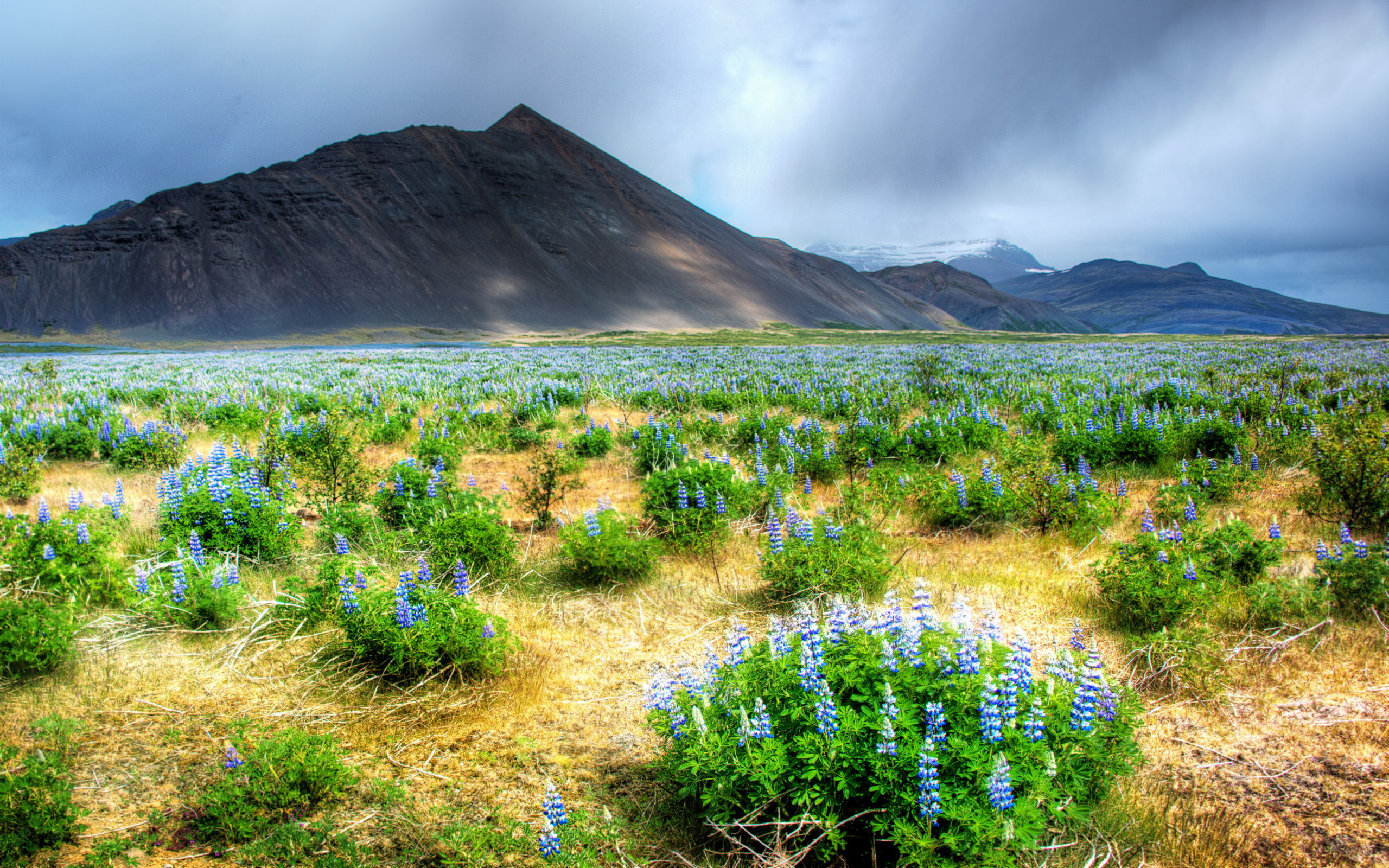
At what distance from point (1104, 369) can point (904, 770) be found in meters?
19.5

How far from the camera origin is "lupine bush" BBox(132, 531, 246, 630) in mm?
4836

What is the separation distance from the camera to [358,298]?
96.2 m

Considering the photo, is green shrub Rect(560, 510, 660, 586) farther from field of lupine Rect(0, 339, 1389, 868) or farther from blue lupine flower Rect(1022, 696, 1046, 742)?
blue lupine flower Rect(1022, 696, 1046, 742)

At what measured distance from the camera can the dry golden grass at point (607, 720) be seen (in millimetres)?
2867

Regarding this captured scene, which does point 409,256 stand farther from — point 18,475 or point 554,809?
point 554,809

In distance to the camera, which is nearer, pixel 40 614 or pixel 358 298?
pixel 40 614

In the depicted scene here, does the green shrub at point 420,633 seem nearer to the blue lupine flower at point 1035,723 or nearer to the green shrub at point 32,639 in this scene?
the green shrub at point 32,639

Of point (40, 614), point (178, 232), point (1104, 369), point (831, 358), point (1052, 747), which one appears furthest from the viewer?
point (178, 232)

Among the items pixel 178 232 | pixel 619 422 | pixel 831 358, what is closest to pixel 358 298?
pixel 178 232

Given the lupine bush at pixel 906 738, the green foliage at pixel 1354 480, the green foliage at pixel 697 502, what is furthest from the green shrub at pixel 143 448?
the green foliage at pixel 1354 480

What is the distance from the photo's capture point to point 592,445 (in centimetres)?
1034

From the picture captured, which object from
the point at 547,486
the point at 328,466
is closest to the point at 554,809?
the point at 547,486

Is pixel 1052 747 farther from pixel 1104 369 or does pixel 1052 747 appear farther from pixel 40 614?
pixel 1104 369

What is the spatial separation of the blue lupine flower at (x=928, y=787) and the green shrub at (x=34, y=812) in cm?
347
